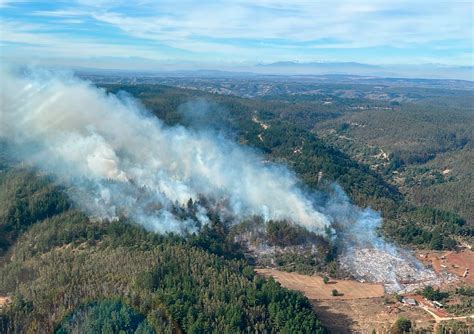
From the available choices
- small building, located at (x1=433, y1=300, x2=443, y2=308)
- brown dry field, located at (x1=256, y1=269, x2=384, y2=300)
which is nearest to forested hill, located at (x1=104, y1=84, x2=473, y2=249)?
brown dry field, located at (x1=256, y1=269, x2=384, y2=300)

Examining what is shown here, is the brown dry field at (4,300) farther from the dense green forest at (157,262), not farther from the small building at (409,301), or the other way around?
the small building at (409,301)

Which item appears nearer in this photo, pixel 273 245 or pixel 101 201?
pixel 273 245

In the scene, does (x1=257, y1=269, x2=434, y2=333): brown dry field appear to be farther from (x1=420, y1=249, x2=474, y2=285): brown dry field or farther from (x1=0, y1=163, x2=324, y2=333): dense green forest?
(x1=420, y1=249, x2=474, y2=285): brown dry field

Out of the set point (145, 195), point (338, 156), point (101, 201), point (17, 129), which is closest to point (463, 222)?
point (338, 156)

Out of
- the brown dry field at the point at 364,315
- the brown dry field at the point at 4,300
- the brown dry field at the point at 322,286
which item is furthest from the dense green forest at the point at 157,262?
the brown dry field at the point at 364,315

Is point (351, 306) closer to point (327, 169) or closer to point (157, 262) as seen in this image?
point (157, 262)

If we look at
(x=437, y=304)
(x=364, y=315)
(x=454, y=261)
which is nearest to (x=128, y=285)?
(x=364, y=315)

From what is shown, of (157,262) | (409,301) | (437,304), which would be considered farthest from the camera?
(409,301)

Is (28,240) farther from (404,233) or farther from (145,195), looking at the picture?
(404,233)
